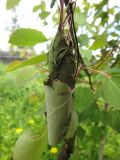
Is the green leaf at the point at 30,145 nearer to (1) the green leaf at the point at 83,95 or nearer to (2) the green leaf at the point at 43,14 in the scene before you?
(1) the green leaf at the point at 83,95

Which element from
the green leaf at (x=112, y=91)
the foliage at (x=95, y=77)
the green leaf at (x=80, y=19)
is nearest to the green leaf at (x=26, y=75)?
the foliage at (x=95, y=77)

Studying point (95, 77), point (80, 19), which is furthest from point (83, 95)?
point (80, 19)

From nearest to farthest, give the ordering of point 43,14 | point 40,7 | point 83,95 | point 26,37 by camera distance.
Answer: point 26,37 < point 83,95 < point 43,14 < point 40,7

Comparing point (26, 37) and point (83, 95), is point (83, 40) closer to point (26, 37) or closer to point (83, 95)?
point (83, 95)

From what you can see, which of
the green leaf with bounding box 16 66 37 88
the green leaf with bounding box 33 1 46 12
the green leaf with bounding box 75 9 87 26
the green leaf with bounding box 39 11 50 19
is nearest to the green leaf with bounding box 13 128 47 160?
the green leaf with bounding box 16 66 37 88

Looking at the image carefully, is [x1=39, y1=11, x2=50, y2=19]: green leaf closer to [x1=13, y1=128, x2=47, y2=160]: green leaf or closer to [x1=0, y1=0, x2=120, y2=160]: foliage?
[x1=0, y1=0, x2=120, y2=160]: foliage

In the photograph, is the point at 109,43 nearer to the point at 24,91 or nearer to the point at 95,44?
the point at 95,44
